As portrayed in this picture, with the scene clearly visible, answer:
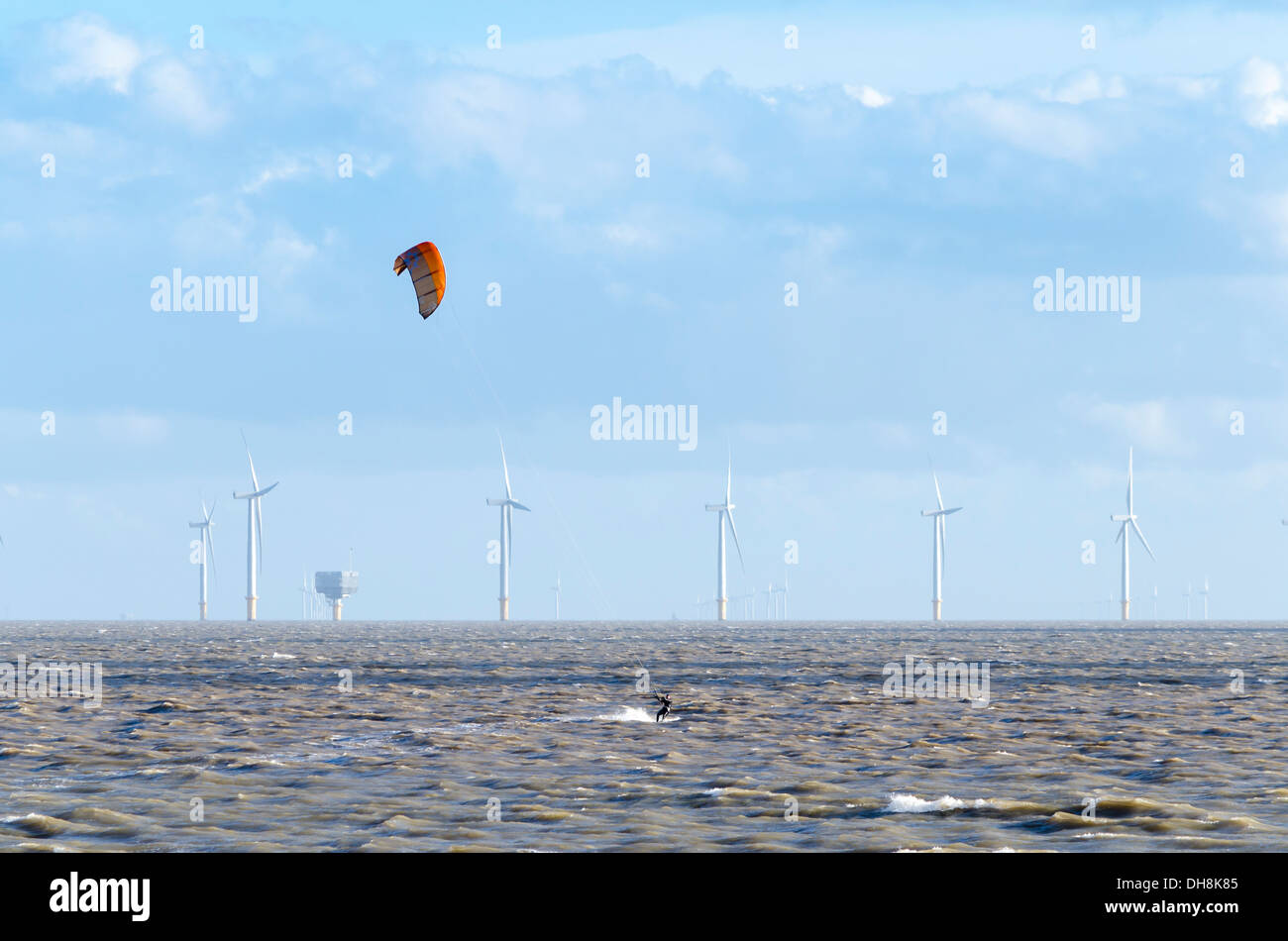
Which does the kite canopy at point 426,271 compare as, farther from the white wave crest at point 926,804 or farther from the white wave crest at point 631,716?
the white wave crest at point 926,804

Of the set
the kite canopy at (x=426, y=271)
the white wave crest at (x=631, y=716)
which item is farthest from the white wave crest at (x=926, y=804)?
the kite canopy at (x=426, y=271)

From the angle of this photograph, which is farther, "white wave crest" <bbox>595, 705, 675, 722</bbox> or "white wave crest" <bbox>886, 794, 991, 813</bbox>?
"white wave crest" <bbox>595, 705, 675, 722</bbox>

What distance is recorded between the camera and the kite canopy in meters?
67.2

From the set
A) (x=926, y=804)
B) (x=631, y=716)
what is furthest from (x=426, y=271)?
(x=926, y=804)

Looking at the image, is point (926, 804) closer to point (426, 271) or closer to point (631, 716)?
point (631, 716)

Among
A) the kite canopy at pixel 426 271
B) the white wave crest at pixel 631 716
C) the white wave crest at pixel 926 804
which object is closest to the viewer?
the white wave crest at pixel 926 804

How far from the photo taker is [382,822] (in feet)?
104

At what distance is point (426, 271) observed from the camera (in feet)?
221

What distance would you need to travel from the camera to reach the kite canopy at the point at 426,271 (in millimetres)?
67250

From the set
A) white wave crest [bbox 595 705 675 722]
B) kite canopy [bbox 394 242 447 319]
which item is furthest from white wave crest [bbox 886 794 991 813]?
kite canopy [bbox 394 242 447 319]

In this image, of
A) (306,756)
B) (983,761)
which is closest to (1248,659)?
(983,761)

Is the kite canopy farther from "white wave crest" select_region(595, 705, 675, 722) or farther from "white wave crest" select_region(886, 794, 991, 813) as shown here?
"white wave crest" select_region(886, 794, 991, 813)
